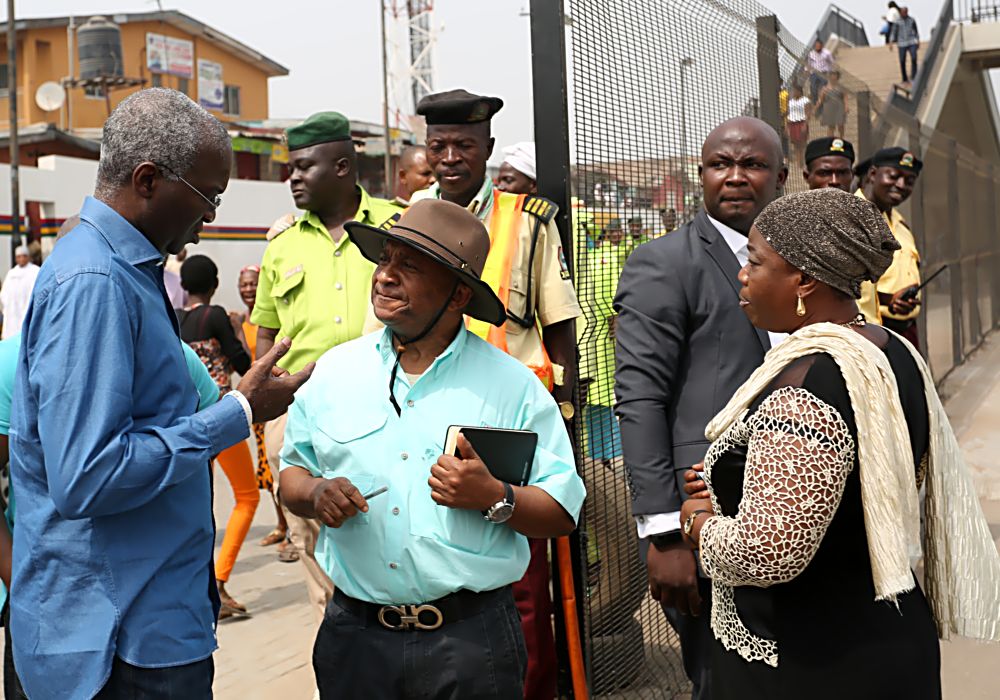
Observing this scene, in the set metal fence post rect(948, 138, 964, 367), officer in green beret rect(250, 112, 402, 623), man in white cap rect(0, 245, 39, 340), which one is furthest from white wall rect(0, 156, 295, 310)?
officer in green beret rect(250, 112, 402, 623)

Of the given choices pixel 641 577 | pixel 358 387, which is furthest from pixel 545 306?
pixel 358 387

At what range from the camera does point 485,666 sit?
8.54 feet

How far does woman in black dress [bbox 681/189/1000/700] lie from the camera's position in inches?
89.3

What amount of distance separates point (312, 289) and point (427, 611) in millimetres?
2209

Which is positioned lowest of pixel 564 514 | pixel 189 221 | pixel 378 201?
pixel 564 514

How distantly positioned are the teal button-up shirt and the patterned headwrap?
0.74 m

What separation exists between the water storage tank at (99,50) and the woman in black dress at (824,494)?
32157 mm

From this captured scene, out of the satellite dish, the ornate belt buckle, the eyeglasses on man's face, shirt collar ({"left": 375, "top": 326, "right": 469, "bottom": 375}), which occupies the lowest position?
the ornate belt buckle

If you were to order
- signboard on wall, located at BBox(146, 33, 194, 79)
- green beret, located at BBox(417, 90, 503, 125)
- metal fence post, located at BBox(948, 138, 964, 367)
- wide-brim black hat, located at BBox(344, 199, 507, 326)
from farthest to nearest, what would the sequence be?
signboard on wall, located at BBox(146, 33, 194, 79) < metal fence post, located at BBox(948, 138, 964, 367) < green beret, located at BBox(417, 90, 503, 125) < wide-brim black hat, located at BBox(344, 199, 507, 326)

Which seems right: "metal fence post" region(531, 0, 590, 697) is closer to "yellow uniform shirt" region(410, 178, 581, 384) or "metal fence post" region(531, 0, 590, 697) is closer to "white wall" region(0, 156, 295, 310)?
"yellow uniform shirt" region(410, 178, 581, 384)

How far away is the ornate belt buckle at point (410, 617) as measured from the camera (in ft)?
A: 8.50

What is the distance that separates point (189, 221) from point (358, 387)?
58 cm

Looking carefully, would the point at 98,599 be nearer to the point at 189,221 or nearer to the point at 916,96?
the point at 189,221

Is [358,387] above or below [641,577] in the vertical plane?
above
